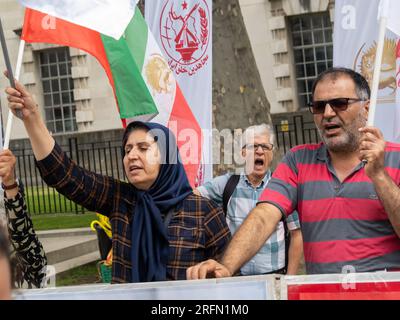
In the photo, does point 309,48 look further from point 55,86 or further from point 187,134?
point 187,134

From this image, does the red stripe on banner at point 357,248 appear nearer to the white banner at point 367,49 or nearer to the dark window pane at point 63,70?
the white banner at point 367,49

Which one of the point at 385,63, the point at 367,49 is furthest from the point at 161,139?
the point at 367,49

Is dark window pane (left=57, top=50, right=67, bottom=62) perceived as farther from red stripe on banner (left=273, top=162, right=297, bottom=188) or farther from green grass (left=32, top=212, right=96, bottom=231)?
red stripe on banner (left=273, top=162, right=297, bottom=188)

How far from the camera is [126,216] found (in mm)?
3594

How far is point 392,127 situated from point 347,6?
4.13 feet

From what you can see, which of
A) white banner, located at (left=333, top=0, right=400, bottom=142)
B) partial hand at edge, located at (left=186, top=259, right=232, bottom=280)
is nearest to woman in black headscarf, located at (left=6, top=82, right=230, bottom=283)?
partial hand at edge, located at (left=186, top=259, right=232, bottom=280)

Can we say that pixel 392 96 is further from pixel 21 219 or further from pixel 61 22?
pixel 21 219

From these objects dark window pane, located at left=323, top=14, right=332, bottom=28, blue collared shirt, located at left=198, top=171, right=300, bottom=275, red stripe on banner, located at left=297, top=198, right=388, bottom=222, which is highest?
dark window pane, located at left=323, top=14, right=332, bottom=28

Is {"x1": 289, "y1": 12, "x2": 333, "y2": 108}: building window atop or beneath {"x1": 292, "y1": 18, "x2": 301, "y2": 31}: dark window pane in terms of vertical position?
beneath

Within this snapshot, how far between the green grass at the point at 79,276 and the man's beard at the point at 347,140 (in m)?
5.52

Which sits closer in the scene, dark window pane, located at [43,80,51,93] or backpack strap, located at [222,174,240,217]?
backpack strap, located at [222,174,240,217]

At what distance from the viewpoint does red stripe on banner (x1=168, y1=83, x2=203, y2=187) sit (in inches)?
227

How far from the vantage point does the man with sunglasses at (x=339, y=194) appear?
294cm

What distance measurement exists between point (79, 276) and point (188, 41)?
128 inches
